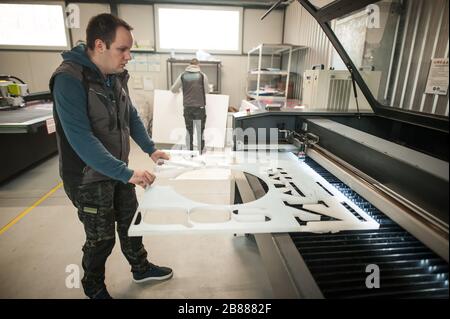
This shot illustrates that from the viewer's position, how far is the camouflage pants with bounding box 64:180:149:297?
50.5 inches

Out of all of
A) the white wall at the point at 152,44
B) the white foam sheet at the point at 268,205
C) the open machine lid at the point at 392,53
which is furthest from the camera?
the white wall at the point at 152,44

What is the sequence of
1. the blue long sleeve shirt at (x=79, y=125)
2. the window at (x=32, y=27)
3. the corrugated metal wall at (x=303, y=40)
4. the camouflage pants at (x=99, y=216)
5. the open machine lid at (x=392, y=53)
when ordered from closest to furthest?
the blue long sleeve shirt at (x=79, y=125) < the camouflage pants at (x=99, y=216) < the open machine lid at (x=392, y=53) < the corrugated metal wall at (x=303, y=40) < the window at (x=32, y=27)

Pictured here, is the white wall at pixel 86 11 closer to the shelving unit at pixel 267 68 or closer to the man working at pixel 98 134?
the shelving unit at pixel 267 68

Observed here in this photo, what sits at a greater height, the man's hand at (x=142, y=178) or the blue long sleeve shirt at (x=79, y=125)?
the blue long sleeve shirt at (x=79, y=125)

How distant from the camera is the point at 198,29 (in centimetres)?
525

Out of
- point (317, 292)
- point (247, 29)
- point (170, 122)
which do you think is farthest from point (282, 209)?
point (247, 29)

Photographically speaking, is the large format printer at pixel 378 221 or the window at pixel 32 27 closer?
the large format printer at pixel 378 221

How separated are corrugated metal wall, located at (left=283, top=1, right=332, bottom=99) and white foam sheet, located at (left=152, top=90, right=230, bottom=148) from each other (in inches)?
53.2

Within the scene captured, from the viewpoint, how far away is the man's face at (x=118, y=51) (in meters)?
1.14

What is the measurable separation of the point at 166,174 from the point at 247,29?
478 centimetres

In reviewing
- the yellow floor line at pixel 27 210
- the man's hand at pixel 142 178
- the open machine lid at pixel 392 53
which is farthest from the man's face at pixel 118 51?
the yellow floor line at pixel 27 210

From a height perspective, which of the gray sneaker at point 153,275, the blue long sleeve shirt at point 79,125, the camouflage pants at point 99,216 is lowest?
the gray sneaker at point 153,275

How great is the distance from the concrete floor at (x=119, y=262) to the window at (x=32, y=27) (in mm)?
3981
